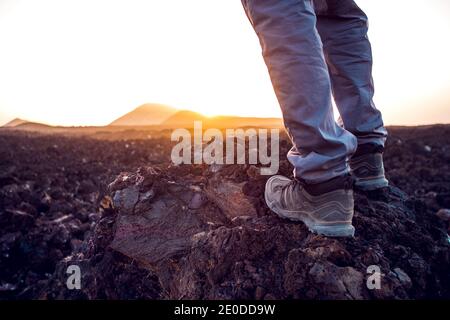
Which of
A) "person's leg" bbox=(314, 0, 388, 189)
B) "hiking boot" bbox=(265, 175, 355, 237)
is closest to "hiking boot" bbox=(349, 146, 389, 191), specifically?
"person's leg" bbox=(314, 0, 388, 189)

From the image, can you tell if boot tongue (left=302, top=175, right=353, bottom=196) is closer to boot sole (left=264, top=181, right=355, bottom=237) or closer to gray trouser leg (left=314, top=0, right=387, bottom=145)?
boot sole (left=264, top=181, right=355, bottom=237)

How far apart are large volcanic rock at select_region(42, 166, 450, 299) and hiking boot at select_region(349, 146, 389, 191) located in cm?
8

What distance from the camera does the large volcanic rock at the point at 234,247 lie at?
6.12ft

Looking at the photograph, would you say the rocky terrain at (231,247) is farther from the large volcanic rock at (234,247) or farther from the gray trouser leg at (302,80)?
the gray trouser leg at (302,80)

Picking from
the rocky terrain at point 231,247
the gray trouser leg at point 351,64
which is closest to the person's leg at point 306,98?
the rocky terrain at point 231,247

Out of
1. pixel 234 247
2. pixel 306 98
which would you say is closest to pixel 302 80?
pixel 306 98

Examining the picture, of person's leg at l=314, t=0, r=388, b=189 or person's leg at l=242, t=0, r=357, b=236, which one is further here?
person's leg at l=314, t=0, r=388, b=189

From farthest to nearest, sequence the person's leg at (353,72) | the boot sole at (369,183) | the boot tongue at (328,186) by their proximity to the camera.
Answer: the boot sole at (369,183) → the person's leg at (353,72) → the boot tongue at (328,186)

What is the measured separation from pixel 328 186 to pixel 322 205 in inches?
4.0

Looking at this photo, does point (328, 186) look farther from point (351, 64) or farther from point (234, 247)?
point (351, 64)

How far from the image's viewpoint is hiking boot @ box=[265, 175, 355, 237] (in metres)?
1.89

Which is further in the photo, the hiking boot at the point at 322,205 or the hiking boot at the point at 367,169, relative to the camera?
the hiking boot at the point at 367,169

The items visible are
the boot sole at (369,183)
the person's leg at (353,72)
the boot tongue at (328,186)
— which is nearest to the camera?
the boot tongue at (328,186)
